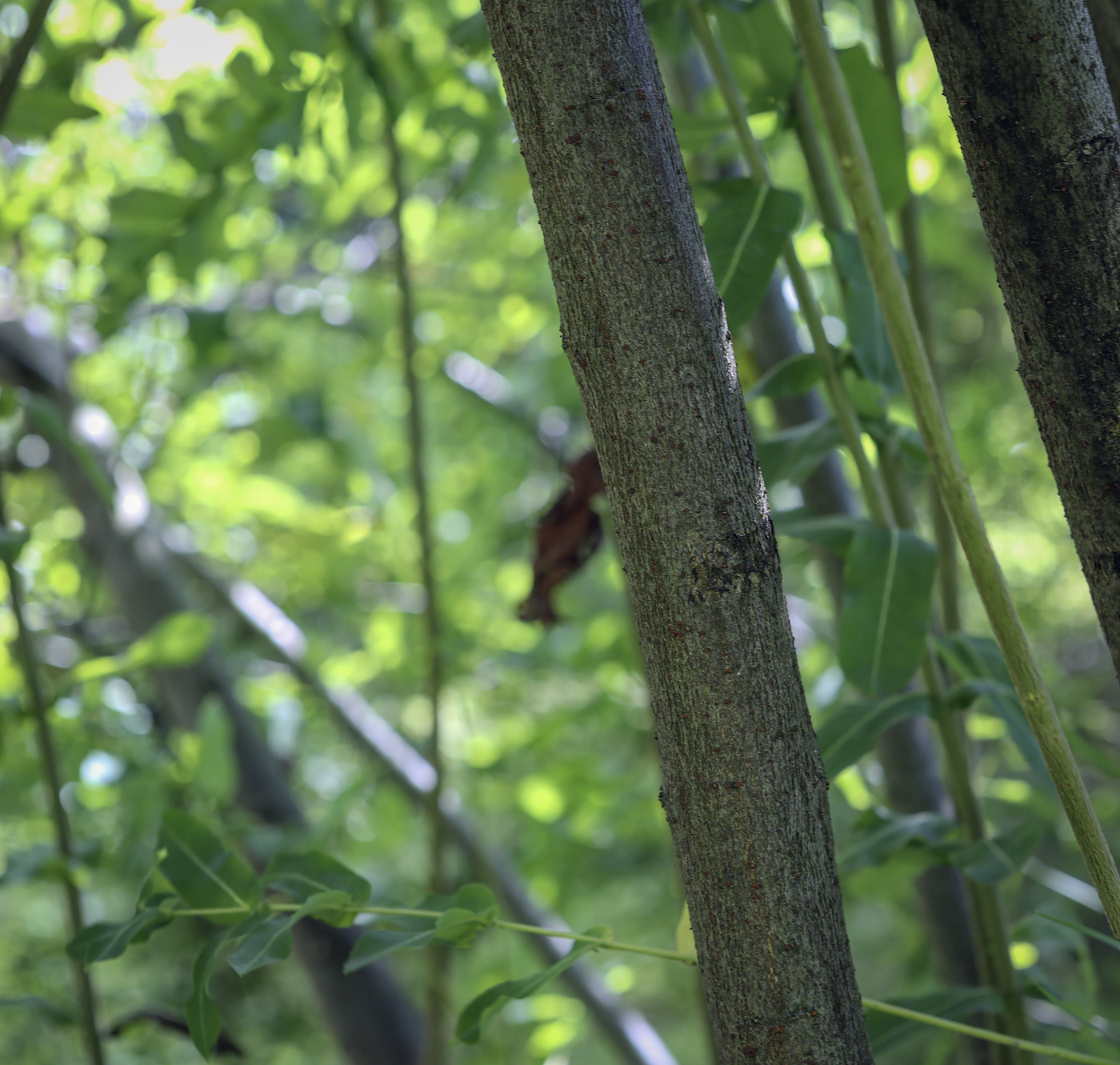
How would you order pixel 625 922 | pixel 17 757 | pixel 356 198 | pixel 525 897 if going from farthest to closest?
pixel 625 922 < pixel 356 198 < pixel 525 897 < pixel 17 757

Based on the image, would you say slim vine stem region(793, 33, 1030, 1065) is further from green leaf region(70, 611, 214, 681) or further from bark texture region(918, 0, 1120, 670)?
green leaf region(70, 611, 214, 681)

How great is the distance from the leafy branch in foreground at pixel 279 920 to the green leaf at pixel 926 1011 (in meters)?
0.11

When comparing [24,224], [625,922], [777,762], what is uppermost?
[24,224]

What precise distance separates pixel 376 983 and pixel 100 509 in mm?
573

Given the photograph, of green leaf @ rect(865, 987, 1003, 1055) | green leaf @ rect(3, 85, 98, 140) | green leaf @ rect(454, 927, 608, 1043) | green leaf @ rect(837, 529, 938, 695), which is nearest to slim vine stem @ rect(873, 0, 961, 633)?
green leaf @ rect(837, 529, 938, 695)

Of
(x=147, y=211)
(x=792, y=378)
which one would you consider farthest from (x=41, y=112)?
(x=792, y=378)

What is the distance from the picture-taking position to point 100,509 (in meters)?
1.06

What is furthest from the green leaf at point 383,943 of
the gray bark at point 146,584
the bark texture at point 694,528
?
the gray bark at point 146,584

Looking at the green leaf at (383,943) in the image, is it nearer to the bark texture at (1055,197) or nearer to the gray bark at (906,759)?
the bark texture at (1055,197)

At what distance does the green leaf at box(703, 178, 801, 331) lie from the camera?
419mm

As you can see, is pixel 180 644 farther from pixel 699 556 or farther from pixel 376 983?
pixel 699 556

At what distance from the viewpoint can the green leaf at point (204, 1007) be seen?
34 cm

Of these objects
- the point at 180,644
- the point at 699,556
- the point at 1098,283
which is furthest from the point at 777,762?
the point at 180,644

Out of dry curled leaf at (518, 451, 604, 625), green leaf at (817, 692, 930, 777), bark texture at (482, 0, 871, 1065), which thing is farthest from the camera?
dry curled leaf at (518, 451, 604, 625)
